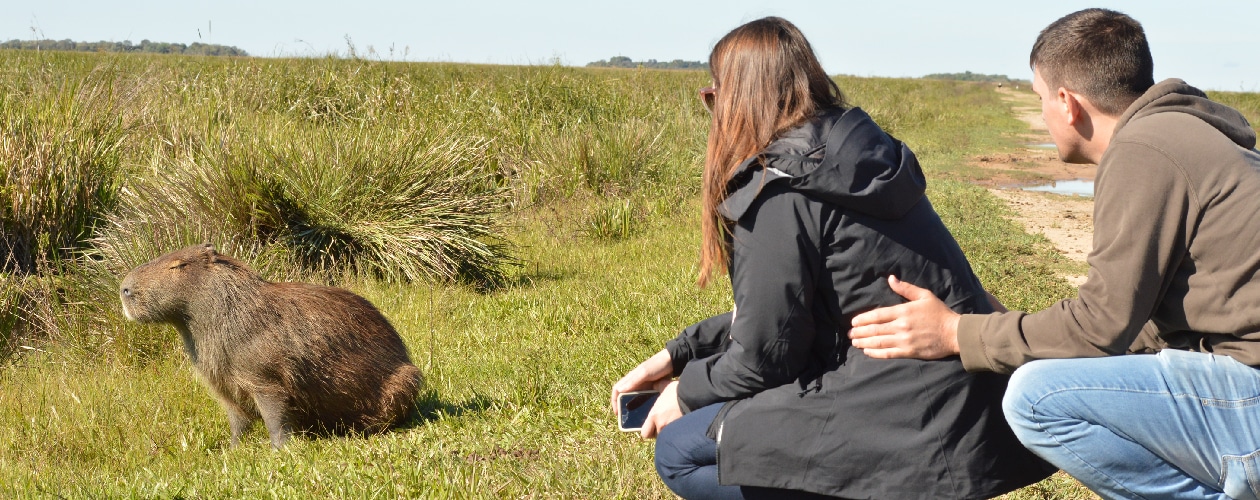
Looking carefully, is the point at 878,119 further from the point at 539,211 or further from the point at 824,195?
the point at 824,195

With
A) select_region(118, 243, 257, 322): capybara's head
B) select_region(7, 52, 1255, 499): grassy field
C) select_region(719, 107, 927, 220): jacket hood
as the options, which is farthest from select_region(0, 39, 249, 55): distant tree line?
select_region(719, 107, 927, 220): jacket hood

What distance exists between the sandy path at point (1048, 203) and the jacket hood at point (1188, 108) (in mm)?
5550

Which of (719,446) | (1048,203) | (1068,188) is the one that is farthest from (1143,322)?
(1068,188)

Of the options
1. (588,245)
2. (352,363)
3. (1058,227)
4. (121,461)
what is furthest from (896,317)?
(1058,227)

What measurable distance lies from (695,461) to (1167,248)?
4.37 feet

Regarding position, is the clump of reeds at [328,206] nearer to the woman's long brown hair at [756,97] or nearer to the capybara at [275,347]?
the capybara at [275,347]

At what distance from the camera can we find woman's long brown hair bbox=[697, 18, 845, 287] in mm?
2766

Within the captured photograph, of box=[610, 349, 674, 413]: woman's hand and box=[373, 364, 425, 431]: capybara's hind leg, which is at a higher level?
box=[610, 349, 674, 413]: woman's hand

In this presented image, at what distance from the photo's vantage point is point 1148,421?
2.51 metres

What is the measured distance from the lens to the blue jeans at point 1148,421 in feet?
8.09

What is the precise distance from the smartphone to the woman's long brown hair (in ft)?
2.22

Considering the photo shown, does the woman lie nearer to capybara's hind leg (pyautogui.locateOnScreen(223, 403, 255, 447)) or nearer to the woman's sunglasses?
the woman's sunglasses

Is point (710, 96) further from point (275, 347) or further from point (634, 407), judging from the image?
point (275, 347)

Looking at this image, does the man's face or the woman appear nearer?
the woman
